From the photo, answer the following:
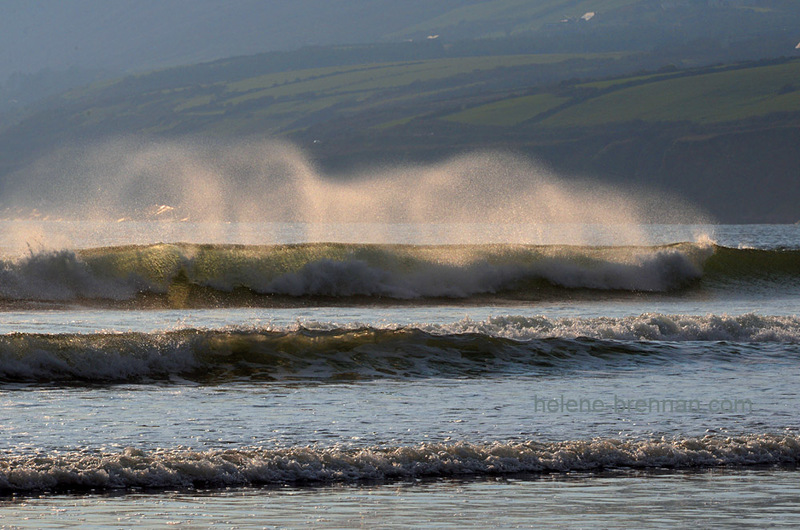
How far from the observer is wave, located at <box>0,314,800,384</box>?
685 inches

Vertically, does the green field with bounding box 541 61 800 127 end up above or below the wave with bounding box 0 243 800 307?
above

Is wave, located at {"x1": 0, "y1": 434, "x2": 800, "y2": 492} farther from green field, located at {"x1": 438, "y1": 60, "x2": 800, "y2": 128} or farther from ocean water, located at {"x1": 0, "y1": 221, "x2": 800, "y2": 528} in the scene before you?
green field, located at {"x1": 438, "y1": 60, "x2": 800, "y2": 128}

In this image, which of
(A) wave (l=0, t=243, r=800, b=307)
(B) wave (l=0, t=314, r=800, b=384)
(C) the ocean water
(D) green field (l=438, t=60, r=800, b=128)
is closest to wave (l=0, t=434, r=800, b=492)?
(C) the ocean water

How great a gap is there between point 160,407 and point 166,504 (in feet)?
14.8

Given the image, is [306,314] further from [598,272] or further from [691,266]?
[691,266]

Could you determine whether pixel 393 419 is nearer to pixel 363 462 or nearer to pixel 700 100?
pixel 363 462

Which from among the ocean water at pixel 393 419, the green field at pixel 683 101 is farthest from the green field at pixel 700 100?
the ocean water at pixel 393 419

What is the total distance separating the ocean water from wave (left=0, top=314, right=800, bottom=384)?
1.9 inches

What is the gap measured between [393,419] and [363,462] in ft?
7.70

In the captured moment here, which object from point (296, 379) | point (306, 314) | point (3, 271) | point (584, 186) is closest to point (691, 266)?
Result: point (306, 314)

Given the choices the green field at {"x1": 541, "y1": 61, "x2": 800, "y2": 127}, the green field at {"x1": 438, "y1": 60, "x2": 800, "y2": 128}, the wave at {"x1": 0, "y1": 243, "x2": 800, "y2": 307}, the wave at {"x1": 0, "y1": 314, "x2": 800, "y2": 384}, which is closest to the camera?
the wave at {"x1": 0, "y1": 314, "x2": 800, "y2": 384}

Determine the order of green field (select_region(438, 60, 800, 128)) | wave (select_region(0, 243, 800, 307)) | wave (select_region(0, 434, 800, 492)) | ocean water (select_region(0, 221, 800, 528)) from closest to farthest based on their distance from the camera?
ocean water (select_region(0, 221, 800, 528)) → wave (select_region(0, 434, 800, 492)) → wave (select_region(0, 243, 800, 307)) → green field (select_region(438, 60, 800, 128))

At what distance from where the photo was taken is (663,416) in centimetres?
1442

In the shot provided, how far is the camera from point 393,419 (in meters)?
13.8
